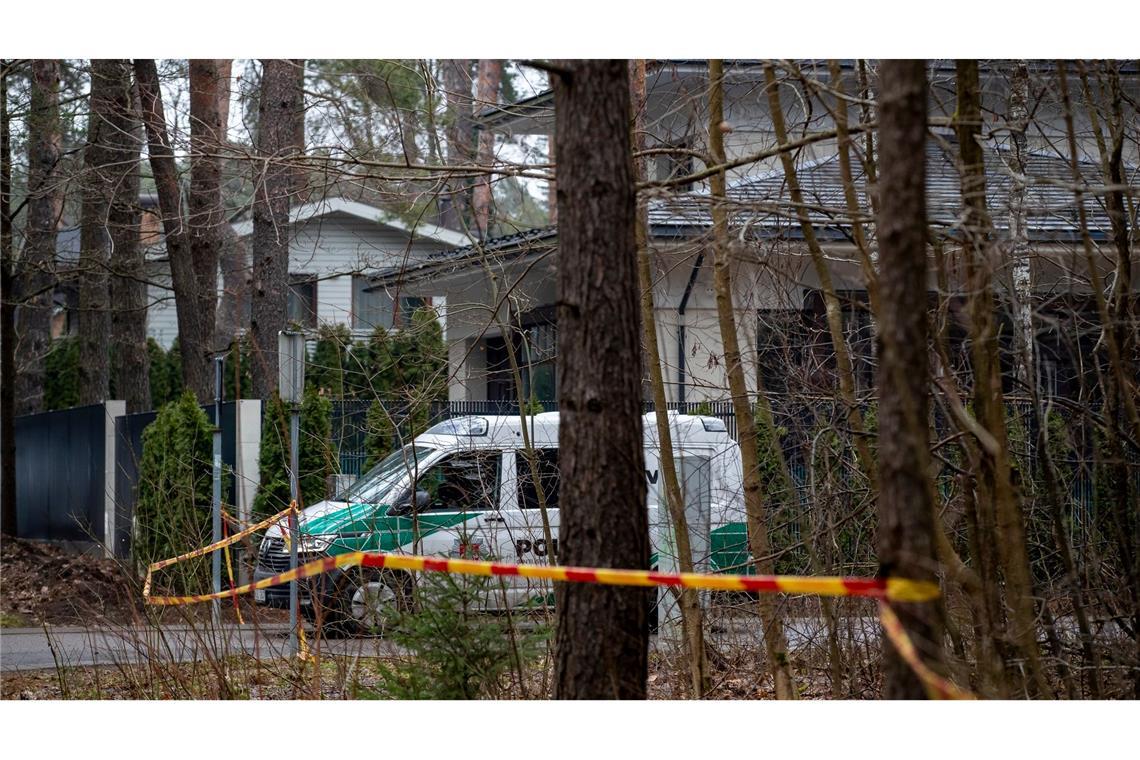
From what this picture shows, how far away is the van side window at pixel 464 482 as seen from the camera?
8486 mm

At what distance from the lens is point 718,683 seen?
7.54m

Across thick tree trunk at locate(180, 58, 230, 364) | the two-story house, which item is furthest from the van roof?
thick tree trunk at locate(180, 58, 230, 364)

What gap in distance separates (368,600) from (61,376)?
81.4 feet

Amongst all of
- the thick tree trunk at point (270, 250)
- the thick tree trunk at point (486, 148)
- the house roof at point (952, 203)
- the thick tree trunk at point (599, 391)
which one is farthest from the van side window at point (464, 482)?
the thick tree trunk at point (270, 250)

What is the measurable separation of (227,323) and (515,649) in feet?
84.7

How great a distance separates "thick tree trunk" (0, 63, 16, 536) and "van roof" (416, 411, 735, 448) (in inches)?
328

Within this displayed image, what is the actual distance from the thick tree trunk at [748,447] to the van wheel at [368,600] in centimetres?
203

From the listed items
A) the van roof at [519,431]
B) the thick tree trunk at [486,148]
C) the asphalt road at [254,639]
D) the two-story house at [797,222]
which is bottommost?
the asphalt road at [254,639]

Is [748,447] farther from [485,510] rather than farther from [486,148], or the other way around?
[486,148]

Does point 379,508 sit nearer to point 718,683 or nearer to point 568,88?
point 718,683

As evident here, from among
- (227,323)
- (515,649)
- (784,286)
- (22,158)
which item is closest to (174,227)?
(22,158)

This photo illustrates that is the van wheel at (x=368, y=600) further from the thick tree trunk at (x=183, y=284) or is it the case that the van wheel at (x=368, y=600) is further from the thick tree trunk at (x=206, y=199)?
the thick tree trunk at (x=183, y=284)

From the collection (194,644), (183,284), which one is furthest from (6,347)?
(194,644)

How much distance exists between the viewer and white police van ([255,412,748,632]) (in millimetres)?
7605
